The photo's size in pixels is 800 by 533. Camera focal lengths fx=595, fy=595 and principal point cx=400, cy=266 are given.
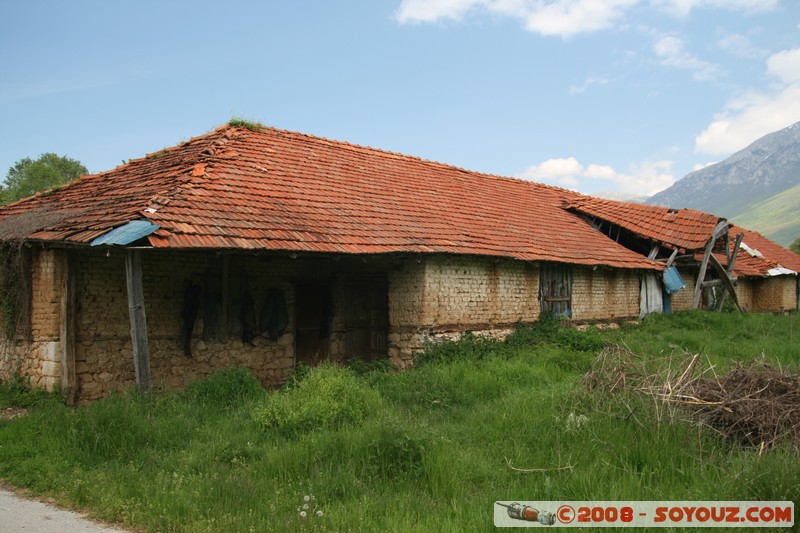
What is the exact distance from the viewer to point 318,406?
709cm

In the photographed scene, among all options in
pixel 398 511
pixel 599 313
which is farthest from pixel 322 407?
pixel 599 313

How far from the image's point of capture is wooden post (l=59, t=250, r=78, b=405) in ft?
28.2

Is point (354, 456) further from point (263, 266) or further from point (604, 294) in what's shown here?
point (604, 294)

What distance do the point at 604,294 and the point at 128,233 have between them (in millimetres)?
11706

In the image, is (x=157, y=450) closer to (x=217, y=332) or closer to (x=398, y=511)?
(x=398, y=511)

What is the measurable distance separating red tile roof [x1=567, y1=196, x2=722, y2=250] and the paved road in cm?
1584

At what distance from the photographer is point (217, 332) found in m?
10.3

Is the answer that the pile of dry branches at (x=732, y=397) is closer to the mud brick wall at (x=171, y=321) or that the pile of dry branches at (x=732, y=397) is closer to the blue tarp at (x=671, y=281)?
the mud brick wall at (x=171, y=321)

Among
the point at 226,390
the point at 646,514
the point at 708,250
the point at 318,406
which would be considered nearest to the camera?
the point at 646,514

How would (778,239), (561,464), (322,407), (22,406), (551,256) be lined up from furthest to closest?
(778,239), (551,256), (22,406), (322,407), (561,464)

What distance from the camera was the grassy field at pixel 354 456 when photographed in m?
4.79

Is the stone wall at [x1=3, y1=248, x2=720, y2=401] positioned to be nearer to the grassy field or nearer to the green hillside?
the grassy field

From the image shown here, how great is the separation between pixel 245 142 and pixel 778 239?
112m

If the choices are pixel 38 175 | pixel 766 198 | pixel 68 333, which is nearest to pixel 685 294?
pixel 68 333
